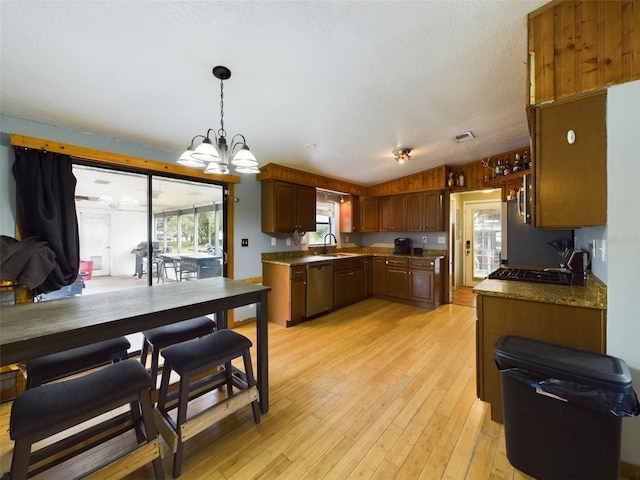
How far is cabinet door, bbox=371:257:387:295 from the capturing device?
198 inches

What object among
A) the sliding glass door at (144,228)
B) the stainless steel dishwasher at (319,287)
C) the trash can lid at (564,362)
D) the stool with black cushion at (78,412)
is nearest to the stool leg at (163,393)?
the stool with black cushion at (78,412)

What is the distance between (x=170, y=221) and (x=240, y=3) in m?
2.48

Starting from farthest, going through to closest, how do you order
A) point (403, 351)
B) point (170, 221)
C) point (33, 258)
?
point (170, 221), point (403, 351), point (33, 258)

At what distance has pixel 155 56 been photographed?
1704 millimetres

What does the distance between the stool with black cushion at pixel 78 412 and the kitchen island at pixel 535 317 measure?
207cm

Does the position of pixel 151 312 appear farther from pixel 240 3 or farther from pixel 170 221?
pixel 170 221

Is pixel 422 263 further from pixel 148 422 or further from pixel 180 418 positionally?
pixel 148 422

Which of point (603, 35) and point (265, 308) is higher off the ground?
Answer: point (603, 35)

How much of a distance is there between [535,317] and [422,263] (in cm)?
298

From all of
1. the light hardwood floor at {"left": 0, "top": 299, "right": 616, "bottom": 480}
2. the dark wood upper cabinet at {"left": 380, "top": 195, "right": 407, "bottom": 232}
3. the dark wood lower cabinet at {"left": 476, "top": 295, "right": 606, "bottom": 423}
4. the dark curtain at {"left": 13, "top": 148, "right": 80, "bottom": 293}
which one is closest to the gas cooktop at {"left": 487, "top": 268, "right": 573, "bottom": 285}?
the dark wood lower cabinet at {"left": 476, "top": 295, "right": 606, "bottom": 423}

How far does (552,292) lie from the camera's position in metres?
1.68

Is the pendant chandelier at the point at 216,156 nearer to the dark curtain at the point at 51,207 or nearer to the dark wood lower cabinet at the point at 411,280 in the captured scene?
the dark curtain at the point at 51,207

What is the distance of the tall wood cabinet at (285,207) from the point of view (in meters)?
3.84

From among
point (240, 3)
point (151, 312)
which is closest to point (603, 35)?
point (240, 3)
